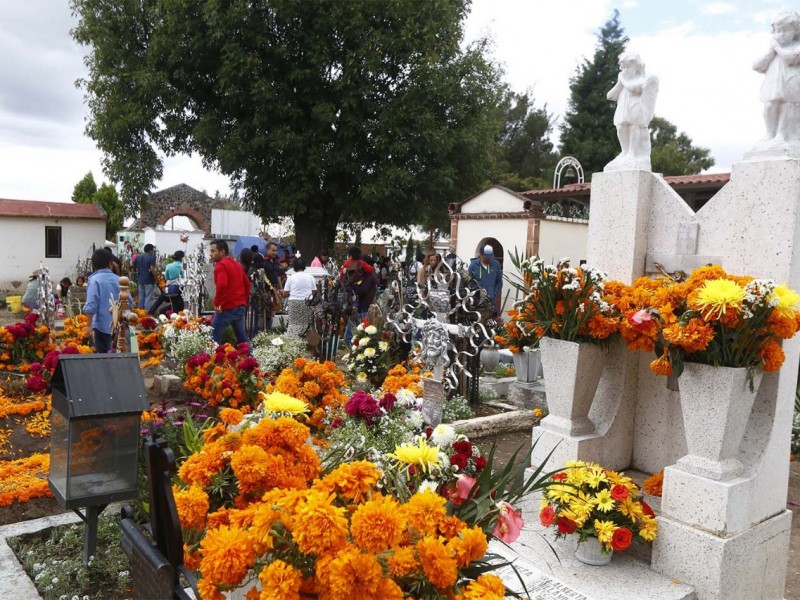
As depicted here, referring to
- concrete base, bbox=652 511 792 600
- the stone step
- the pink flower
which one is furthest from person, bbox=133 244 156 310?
the pink flower

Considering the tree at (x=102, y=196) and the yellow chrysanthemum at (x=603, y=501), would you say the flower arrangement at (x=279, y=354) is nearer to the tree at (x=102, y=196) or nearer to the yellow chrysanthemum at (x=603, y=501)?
the yellow chrysanthemum at (x=603, y=501)

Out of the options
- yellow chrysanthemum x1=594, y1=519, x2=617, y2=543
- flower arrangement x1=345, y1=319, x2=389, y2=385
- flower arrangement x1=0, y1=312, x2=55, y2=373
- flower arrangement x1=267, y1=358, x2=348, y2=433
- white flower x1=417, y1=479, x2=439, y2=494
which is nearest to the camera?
white flower x1=417, y1=479, x2=439, y2=494

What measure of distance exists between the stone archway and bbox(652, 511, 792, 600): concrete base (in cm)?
3070

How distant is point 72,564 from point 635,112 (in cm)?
429

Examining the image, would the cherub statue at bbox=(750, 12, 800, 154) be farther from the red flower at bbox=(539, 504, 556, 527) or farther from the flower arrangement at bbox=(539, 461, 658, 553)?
the red flower at bbox=(539, 504, 556, 527)

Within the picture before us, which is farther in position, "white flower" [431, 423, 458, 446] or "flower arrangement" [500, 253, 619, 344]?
"flower arrangement" [500, 253, 619, 344]

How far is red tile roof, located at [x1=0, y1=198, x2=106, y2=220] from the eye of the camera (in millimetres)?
22062

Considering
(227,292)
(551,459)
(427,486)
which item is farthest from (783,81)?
(227,292)

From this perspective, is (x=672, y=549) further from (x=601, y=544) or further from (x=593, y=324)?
(x=593, y=324)

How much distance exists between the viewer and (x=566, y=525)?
11.0 ft

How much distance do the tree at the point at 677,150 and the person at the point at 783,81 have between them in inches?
1176

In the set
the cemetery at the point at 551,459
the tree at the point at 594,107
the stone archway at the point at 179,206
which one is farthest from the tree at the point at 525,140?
the cemetery at the point at 551,459

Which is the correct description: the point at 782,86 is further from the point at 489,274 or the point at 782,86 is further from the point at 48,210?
the point at 48,210

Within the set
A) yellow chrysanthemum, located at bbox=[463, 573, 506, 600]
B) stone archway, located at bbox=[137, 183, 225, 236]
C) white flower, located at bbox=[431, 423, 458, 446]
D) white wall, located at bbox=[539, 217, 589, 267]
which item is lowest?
yellow chrysanthemum, located at bbox=[463, 573, 506, 600]
